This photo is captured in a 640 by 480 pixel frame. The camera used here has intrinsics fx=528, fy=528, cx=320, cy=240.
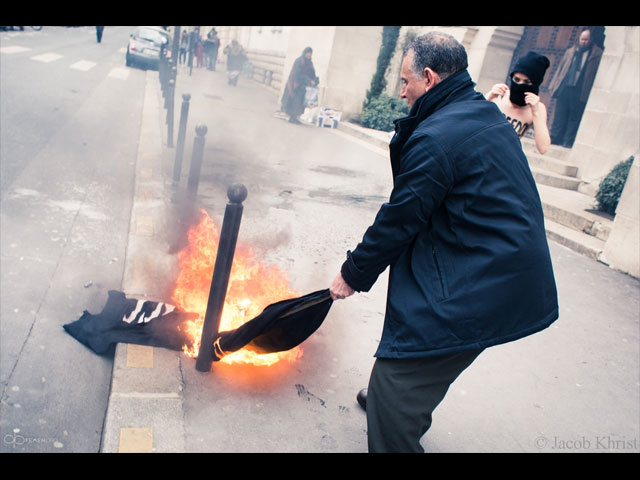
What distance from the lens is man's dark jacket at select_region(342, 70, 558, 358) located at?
2.03 m

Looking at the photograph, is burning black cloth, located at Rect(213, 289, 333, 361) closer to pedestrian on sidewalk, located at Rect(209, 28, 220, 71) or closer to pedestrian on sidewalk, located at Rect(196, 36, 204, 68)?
pedestrian on sidewalk, located at Rect(209, 28, 220, 71)

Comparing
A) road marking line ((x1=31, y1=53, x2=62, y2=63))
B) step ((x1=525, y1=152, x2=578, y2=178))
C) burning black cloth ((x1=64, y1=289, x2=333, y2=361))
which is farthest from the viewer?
road marking line ((x1=31, y1=53, x2=62, y2=63))

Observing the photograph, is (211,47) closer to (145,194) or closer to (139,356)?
(145,194)

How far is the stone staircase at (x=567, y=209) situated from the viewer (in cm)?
702

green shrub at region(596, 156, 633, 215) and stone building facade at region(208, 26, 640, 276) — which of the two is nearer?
stone building facade at region(208, 26, 640, 276)

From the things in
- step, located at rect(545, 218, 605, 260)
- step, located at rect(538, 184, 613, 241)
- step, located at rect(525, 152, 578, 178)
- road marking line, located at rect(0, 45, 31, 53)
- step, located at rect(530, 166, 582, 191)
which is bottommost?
road marking line, located at rect(0, 45, 31, 53)

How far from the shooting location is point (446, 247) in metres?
2.12

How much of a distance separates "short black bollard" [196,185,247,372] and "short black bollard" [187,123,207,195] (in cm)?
340

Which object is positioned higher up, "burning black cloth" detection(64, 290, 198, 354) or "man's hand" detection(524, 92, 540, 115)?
"man's hand" detection(524, 92, 540, 115)

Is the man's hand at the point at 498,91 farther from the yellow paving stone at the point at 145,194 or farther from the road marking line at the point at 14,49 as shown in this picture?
the road marking line at the point at 14,49

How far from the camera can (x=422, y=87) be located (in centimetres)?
224

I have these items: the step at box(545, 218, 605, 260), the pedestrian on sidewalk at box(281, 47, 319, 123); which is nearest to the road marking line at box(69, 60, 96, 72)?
the pedestrian on sidewalk at box(281, 47, 319, 123)

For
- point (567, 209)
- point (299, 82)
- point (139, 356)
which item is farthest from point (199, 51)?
point (139, 356)
